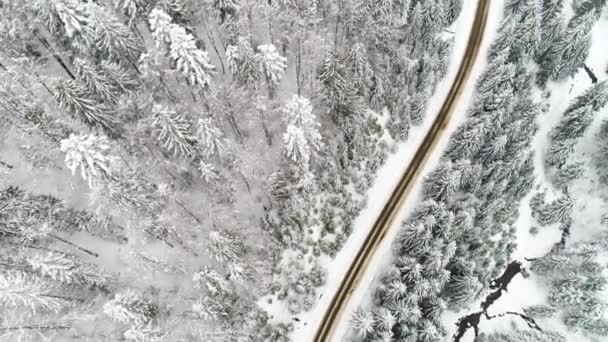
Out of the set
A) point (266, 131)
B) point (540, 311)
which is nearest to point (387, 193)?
point (266, 131)

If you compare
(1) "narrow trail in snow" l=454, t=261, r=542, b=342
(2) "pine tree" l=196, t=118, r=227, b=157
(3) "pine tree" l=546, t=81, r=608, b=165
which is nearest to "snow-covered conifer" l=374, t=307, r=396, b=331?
(1) "narrow trail in snow" l=454, t=261, r=542, b=342

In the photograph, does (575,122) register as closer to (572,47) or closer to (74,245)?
(572,47)

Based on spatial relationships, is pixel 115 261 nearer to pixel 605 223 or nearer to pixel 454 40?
pixel 454 40

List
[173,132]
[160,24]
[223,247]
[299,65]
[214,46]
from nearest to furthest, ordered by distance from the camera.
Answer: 1. [160,24]
2. [223,247]
3. [173,132]
4. [214,46]
5. [299,65]

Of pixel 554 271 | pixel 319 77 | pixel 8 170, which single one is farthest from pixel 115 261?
pixel 554 271

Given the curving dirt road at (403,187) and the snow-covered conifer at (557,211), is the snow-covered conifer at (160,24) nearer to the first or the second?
the curving dirt road at (403,187)

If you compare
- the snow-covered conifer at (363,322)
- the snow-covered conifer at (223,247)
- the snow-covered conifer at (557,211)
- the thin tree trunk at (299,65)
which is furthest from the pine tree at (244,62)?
the snow-covered conifer at (557,211)
